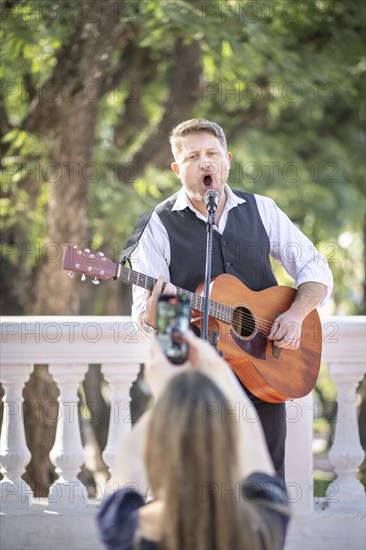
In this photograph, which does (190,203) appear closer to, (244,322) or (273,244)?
(273,244)

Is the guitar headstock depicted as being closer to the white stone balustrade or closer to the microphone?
the microphone

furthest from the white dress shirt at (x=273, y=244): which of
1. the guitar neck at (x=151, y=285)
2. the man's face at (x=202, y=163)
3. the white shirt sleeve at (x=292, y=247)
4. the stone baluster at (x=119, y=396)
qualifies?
the stone baluster at (x=119, y=396)

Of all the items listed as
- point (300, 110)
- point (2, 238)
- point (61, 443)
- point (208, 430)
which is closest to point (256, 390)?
point (61, 443)

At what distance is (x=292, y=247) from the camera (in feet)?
12.9

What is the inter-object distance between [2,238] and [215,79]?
2.88 m

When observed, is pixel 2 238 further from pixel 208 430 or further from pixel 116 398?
pixel 208 430

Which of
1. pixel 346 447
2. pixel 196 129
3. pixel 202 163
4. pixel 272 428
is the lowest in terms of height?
pixel 346 447

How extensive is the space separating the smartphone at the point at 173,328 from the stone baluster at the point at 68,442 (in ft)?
6.75

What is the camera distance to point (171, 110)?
8570mm

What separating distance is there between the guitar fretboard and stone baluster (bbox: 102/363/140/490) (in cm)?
87

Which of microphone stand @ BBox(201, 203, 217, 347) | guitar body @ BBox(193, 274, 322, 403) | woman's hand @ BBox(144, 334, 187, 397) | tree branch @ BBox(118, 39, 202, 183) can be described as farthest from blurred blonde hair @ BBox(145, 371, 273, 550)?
tree branch @ BBox(118, 39, 202, 183)

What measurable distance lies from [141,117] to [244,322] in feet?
21.2

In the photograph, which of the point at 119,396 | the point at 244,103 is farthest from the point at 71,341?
the point at 244,103

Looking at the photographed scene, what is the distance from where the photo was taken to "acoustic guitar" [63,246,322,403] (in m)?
3.43
